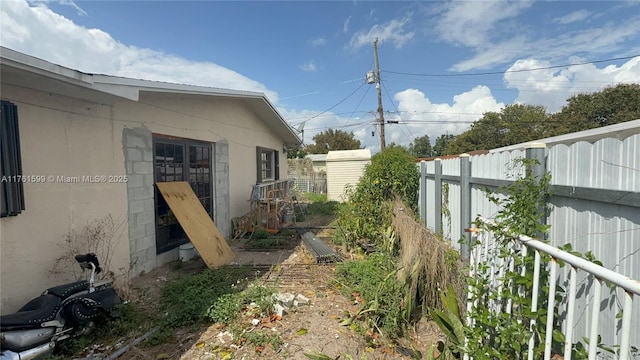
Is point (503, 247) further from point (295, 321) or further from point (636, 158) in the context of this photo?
point (295, 321)

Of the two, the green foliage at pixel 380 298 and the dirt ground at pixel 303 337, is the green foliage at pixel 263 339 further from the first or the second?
the green foliage at pixel 380 298

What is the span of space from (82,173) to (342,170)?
1315 cm

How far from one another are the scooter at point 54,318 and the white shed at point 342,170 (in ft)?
43.7

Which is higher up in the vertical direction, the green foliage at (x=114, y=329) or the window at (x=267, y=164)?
the window at (x=267, y=164)

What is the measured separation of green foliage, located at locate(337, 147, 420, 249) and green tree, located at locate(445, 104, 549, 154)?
35.0 meters

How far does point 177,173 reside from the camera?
5914 mm

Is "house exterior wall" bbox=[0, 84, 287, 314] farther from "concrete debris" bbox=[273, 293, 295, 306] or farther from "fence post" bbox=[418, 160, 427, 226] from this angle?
"fence post" bbox=[418, 160, 427, 226]

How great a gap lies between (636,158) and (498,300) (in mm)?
1279

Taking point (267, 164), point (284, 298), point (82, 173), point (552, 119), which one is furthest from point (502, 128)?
point (82, 173)

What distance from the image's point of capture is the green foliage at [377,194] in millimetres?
6184

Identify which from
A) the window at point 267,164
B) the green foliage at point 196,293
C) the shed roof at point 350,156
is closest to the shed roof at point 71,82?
the green foliage at point 196,293

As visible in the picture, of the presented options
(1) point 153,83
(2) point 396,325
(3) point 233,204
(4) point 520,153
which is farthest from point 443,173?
(3) point 233,204

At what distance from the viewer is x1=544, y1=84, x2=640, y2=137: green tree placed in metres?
24.5

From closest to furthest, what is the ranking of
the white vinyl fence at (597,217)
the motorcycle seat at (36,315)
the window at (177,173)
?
the white vinyl fence at (597,217) → the motorcycle seat at (36,315) → the window at (177,173)
